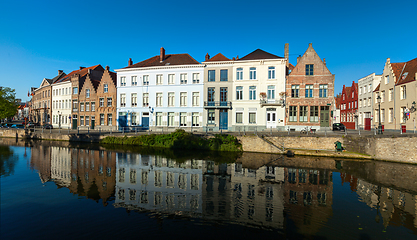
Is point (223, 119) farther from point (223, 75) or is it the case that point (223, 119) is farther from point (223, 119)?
point (223, 75)

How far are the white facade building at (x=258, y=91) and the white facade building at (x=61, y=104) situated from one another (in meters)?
34.1

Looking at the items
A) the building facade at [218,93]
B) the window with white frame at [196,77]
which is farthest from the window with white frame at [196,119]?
the window with white frame at [196,77]

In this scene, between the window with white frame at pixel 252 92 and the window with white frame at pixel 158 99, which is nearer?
the window with white frame at pixel 252 92

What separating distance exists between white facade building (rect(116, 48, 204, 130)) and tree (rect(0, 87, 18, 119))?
105 ft

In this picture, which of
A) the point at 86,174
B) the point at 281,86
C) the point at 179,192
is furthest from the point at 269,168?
the point at 281,86

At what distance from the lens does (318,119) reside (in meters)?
27.8

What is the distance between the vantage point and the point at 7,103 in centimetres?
A: 4659

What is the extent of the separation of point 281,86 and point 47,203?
27548 millimetres

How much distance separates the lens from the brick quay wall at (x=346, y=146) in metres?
16.9

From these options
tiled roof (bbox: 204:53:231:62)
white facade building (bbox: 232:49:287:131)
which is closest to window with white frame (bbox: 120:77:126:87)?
tiled roof (bbox: 204:53:231:62)

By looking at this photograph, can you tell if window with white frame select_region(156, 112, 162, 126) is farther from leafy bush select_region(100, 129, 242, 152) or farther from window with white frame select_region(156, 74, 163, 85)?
leafy bush select_region(100, 129, 242, 152)

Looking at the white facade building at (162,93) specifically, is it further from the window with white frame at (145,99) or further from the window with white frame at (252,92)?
the window with white frame at (252,92)

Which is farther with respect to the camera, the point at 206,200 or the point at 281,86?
the point at 281,86

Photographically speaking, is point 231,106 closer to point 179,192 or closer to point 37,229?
point 179,192
